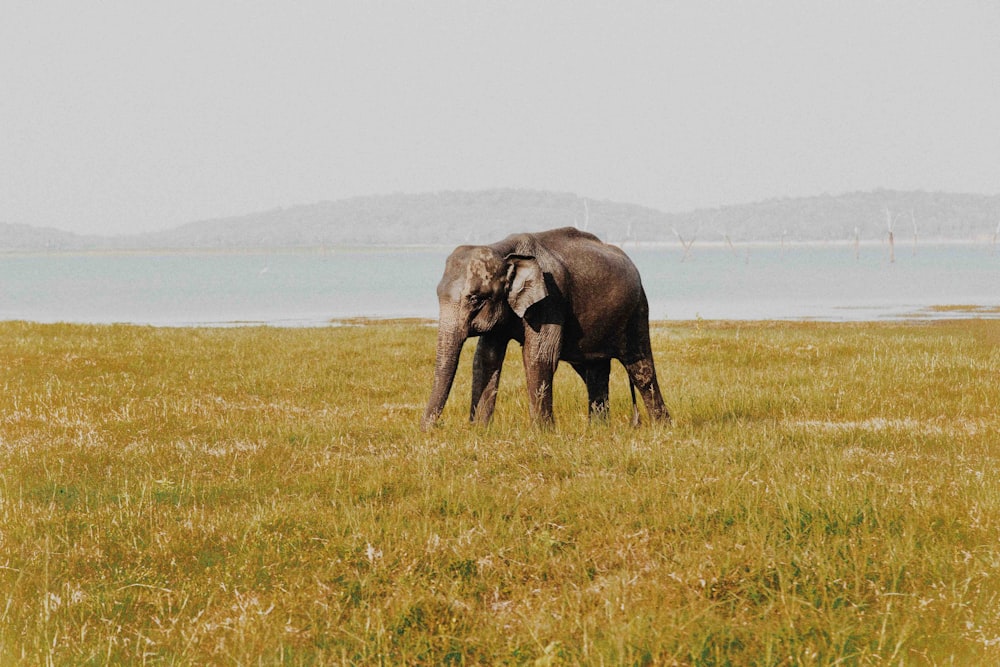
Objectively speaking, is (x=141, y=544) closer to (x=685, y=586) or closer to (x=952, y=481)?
(x=685, y=586)

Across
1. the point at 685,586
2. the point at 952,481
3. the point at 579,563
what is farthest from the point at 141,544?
the point at 952,481

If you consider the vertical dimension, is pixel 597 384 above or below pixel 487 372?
below

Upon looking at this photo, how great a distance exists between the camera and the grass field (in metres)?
4.92

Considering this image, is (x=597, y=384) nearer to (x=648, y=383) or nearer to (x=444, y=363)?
(x=648, y=383)

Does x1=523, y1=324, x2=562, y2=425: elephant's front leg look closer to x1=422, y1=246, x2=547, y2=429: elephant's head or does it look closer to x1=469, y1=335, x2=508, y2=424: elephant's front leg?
x1=422, y1=246, x2=547, y2=429: elephant's head

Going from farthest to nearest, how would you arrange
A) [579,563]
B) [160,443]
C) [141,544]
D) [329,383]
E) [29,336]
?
[29,336], [329,383], [160,443], [141,544], [579,563]

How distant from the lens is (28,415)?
487 inches

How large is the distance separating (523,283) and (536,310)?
1.57 ft

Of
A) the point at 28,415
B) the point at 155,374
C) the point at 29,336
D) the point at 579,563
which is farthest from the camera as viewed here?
the point at 29,336

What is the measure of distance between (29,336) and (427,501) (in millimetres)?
21202

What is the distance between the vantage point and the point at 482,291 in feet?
31.3

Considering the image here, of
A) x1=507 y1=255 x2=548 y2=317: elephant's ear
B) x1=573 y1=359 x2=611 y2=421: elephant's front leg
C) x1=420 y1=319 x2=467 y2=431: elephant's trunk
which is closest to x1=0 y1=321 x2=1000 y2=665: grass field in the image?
x1=420 y1=319 x2=467 y2=431: elephant's trunk

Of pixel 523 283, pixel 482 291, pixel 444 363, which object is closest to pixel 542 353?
pixel 523 283

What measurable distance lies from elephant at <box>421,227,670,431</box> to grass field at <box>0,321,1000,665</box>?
0.62 metres
